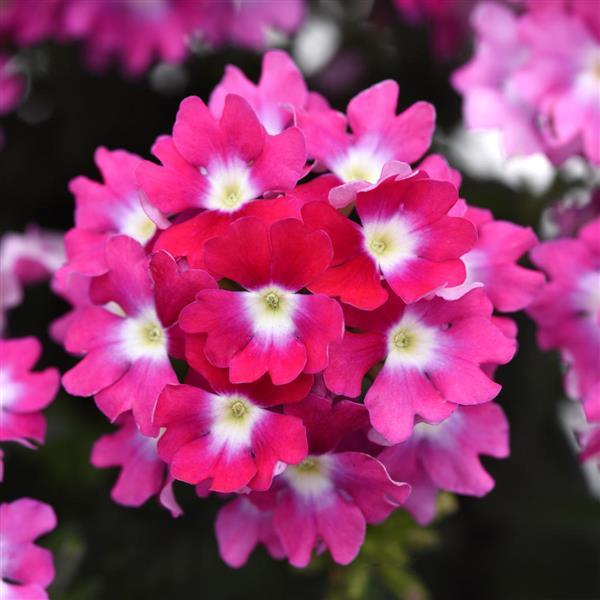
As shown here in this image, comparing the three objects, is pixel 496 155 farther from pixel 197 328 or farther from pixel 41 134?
pixel 197 328

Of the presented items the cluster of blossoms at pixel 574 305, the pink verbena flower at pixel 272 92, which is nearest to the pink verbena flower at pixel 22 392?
the pink verbena flower at pixel 272 92

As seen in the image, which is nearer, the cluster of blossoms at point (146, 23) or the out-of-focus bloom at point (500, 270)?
the out-of-focus bloom at point (500, 270)

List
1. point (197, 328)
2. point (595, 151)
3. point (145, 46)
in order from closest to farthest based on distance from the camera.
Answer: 1. point (197, 328)
2. point (595, 151)
3. point (145, 46)

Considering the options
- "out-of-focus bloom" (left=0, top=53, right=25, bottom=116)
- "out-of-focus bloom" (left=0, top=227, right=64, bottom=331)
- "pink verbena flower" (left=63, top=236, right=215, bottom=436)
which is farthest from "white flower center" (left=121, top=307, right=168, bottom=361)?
"out-of-focus bloom" (left=0, top=53, right=25, bottom=116)

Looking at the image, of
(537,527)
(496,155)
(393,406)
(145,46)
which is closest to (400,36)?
(496,155)

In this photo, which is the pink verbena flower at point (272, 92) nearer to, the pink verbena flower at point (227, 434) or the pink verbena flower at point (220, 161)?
the pink verbena flower at point (220, 161)
